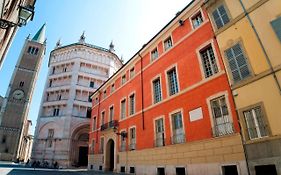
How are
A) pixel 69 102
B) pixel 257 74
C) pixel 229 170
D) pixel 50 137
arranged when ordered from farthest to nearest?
pixel 69 102, pixel 50 137, pixel 229 170, pixel 257 74

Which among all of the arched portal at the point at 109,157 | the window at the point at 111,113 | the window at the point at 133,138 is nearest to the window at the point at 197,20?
the window at the point at 133,138

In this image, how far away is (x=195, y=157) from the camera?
10898 millimetres

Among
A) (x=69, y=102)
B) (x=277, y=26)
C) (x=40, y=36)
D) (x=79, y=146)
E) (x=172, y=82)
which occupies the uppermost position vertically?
(x=40, y=36)

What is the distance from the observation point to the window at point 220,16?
1085 centimetres

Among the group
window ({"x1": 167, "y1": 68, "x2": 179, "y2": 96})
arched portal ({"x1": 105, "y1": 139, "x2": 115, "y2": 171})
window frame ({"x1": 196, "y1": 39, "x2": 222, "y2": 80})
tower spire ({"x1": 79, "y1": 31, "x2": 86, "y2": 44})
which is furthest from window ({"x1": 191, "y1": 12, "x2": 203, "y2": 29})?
tower spire ({"x1": 79, "y1": 31, "x2": 86, "y2": 44})

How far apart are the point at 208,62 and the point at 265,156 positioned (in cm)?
622

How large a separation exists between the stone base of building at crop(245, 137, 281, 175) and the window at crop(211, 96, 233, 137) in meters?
1.40

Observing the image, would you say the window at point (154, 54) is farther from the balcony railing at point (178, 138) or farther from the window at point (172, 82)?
the balcony railing at point (178, 138)

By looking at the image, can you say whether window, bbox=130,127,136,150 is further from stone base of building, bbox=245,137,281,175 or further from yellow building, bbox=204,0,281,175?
stone base of building, bbox=245,137,281,175

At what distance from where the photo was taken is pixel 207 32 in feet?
39.6

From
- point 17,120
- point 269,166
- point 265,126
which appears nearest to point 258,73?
point 265,126

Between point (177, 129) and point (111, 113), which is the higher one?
point (111, 113)

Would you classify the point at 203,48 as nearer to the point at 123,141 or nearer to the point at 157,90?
the point at 157,90

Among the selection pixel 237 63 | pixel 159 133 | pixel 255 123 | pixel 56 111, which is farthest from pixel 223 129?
pixel 56 111
